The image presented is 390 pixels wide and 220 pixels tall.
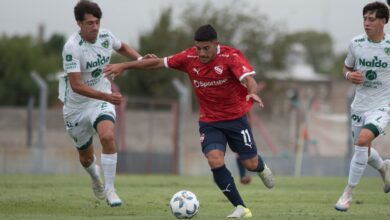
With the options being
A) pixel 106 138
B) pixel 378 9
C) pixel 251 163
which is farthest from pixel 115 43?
pixel 378 9

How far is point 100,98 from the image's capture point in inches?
477

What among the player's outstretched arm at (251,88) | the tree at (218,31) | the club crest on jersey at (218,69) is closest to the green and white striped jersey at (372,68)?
the player's outstretched arm at (251,88)

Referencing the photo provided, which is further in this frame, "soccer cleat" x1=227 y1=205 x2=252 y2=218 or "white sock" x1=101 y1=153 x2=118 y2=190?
"white sock" x1=101 y1=153 x2=118 y2=190

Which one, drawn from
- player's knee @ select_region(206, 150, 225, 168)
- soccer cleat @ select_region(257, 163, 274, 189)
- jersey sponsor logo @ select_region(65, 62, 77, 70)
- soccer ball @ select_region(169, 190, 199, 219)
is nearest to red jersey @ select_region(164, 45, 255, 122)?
player's knee @ select_region(206, 150, 225, 168)

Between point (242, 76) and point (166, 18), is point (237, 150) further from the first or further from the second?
point (166, 18)

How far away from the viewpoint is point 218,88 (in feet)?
37.7

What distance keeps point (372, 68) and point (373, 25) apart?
60 centimetres

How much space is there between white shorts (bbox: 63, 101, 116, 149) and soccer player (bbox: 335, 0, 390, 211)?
3.46 metres

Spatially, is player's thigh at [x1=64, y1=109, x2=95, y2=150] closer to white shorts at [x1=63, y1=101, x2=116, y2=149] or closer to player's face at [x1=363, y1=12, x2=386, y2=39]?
white shorts at [x1=63, y1=101, x2=116, y2=149]

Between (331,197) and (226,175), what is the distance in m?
4.55

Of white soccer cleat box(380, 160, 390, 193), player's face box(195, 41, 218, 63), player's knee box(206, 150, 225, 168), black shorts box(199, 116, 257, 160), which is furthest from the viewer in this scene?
white soccer cleat box(380, 160, 390, 193)

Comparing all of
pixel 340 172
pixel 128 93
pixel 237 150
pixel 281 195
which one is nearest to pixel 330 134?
pixel 340 172

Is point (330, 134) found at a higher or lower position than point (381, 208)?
lower

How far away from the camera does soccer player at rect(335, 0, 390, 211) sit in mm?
12266
